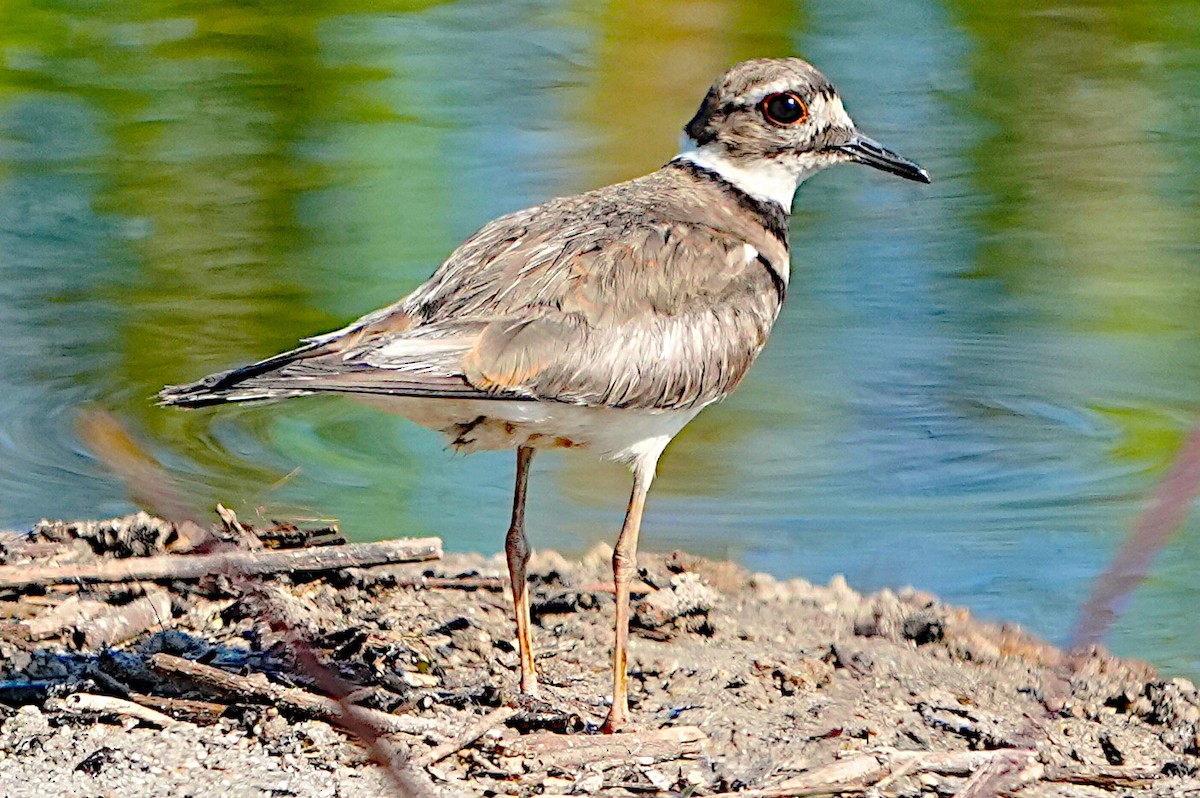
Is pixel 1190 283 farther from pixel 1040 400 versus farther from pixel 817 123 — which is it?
pixel 817 123

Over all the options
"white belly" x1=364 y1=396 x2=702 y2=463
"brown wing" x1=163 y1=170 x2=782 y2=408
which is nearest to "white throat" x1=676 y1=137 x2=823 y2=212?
"brown wing" x1=163 y1=170 x2=782 y2=408

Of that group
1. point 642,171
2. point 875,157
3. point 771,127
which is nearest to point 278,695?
point 771,127

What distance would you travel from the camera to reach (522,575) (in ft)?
16.5

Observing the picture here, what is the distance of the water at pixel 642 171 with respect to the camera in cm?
671

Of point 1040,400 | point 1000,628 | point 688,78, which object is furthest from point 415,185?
point 1000,628

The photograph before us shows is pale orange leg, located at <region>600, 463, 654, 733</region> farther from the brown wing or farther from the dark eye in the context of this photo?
the dark eye

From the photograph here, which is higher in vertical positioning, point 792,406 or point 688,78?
point 688,78

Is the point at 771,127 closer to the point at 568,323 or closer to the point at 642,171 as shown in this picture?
the point at 568,323

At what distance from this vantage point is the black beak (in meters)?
5.71

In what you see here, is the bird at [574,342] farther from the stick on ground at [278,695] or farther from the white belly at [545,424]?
the stick on ground at [278,695]

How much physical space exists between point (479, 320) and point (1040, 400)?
12.3ft

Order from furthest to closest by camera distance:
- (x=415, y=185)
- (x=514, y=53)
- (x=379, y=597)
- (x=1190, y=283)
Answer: (x=514, y=53) < (x=415, y=185) < (x=1190, y=283) < (x=379, y=597)

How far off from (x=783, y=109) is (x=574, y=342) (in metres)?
1.38

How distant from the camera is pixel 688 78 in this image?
11.7 m
